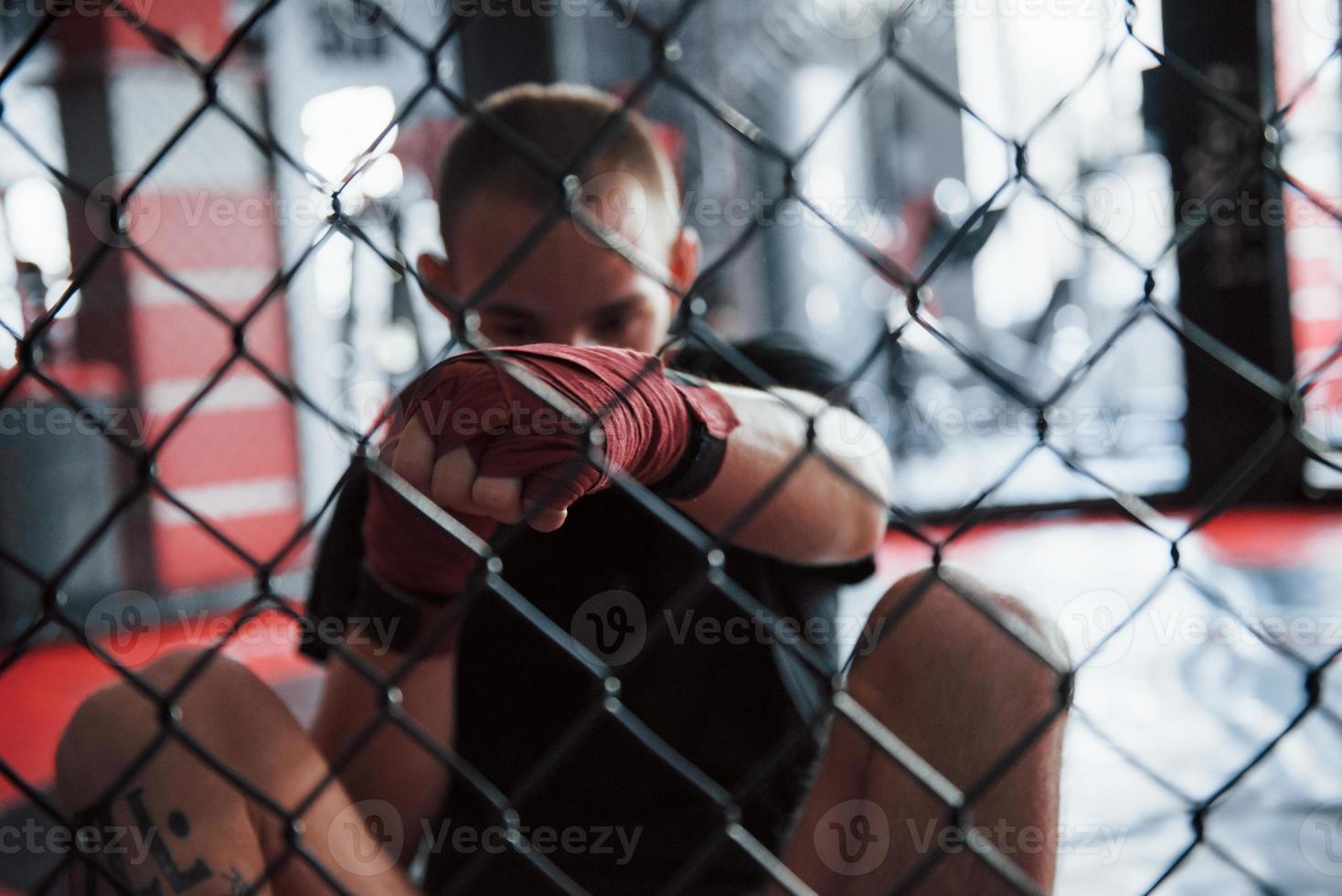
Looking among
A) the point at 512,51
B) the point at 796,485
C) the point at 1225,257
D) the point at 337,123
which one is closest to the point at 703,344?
the point at 796,485

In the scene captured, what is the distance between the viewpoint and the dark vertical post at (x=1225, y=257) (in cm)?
348

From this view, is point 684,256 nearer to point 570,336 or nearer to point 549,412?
point 570,336

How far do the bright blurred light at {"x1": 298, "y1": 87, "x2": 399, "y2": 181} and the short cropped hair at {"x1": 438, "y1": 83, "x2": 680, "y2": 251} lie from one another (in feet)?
8.92

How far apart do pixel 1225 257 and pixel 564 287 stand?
3.57 meters

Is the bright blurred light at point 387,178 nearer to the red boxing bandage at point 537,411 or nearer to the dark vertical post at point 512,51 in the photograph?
the dark vertical post at point 512,51

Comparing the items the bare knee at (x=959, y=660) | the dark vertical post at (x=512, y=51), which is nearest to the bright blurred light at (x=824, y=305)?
the dark vertical post at (x=512, y=51)

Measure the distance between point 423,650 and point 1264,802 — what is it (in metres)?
1.31

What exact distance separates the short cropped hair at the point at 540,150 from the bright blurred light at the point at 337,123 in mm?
2719

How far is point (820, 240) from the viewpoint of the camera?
6164 mm

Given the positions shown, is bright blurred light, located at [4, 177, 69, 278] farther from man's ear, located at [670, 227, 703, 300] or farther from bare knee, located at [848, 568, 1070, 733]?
bare knee, located at [848, 568, 1070, 733]

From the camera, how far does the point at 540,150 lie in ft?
2.99

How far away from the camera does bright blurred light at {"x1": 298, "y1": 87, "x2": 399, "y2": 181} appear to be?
11.7 ft

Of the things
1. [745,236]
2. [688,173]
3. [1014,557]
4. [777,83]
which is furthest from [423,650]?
[777,83]

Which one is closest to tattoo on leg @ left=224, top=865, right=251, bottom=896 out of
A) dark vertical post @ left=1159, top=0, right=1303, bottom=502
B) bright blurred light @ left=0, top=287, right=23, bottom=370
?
bright blurred light @ left=0, top=287, right=23, bottom=370
